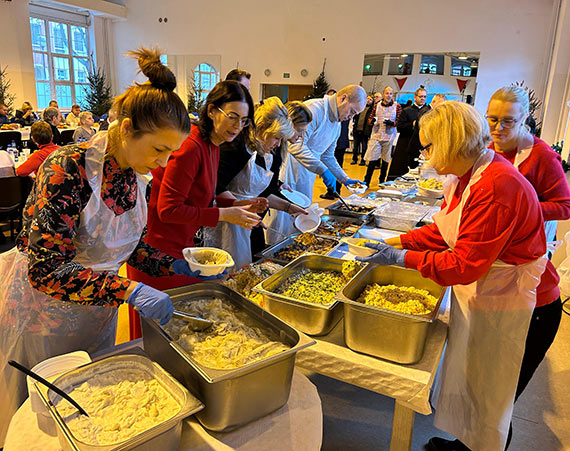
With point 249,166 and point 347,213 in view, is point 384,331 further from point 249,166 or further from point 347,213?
point 347,213

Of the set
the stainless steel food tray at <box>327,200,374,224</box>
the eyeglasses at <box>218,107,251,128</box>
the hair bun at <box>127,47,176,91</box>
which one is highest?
the hair bun at <box>127,47,176,91</box>

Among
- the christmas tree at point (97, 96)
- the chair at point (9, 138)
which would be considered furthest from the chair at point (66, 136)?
the christmas tree at point (97, 96)

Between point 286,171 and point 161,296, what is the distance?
2.28 metres

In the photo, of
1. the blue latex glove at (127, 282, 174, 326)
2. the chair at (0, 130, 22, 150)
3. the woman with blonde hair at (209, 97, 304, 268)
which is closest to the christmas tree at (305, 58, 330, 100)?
the chair at (0, 130, 22, 150)

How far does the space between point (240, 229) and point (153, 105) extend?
1.01 m

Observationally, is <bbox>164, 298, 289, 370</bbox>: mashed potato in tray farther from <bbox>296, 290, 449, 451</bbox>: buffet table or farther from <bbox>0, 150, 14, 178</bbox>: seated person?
<bbox>0, 150, 14, 178</bbox>: seated person

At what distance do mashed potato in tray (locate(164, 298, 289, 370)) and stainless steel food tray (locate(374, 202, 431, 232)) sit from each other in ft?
4.73

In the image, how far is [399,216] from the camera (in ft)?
7.75

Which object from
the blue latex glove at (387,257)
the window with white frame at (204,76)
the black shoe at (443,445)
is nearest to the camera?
the blue latex glove at (387,257)

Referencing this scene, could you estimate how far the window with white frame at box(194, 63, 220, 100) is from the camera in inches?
470

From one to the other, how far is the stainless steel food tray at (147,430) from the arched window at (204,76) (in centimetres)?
1195

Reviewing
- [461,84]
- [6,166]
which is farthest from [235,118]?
[461,84]

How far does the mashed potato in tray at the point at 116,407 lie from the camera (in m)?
0.72

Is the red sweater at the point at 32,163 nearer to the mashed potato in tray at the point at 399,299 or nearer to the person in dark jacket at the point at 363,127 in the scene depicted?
the mashed potato in tray at the point at 399,299
